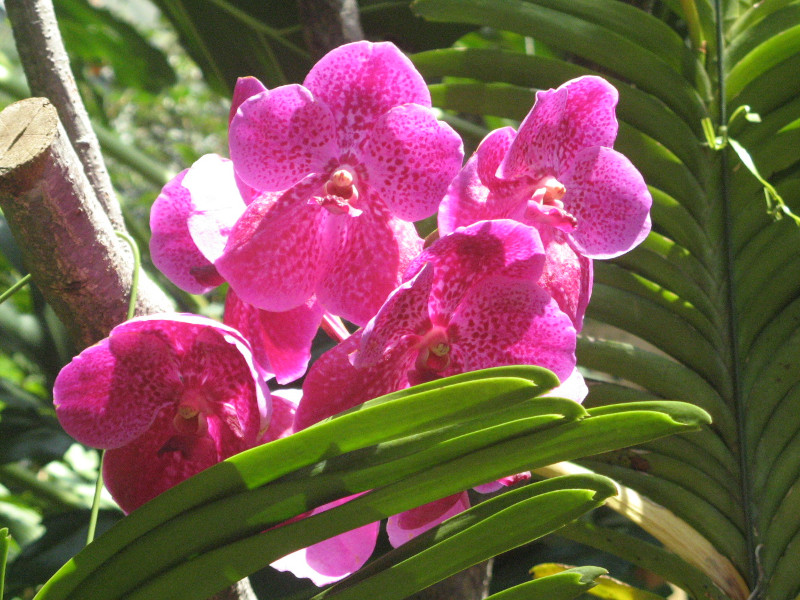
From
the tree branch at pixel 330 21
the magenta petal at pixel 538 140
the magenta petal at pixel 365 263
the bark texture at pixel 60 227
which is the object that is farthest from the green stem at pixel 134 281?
the tree branch at pixel 330 21

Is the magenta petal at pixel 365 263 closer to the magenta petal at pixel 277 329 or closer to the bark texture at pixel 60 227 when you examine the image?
the magenta petal at pixel 277 329

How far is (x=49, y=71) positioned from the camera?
0.54m

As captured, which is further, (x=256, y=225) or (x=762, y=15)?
(x=762, y=15)

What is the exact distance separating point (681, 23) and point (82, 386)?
104 cm

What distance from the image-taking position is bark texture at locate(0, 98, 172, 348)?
40 centimetres

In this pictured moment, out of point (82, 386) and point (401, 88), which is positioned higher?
point (401, 88)

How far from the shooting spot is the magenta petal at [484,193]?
0.39m

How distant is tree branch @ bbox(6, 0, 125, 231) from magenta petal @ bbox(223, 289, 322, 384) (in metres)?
0.16

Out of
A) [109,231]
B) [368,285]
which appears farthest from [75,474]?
[368,285]

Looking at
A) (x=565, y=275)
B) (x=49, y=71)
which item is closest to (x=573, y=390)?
(x=565, y=275)

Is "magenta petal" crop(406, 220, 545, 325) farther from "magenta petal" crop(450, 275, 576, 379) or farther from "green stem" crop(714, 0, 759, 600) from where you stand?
"green stem" crop(714, 0, 759, 600)

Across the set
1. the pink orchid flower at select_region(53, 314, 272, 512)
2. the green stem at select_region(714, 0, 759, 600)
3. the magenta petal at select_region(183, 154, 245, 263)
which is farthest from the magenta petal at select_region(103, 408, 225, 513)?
the green stem at select_region(714, 0, 759, 600)

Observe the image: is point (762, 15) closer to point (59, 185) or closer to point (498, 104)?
point (498, 104)

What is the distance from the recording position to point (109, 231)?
0.46 meters
